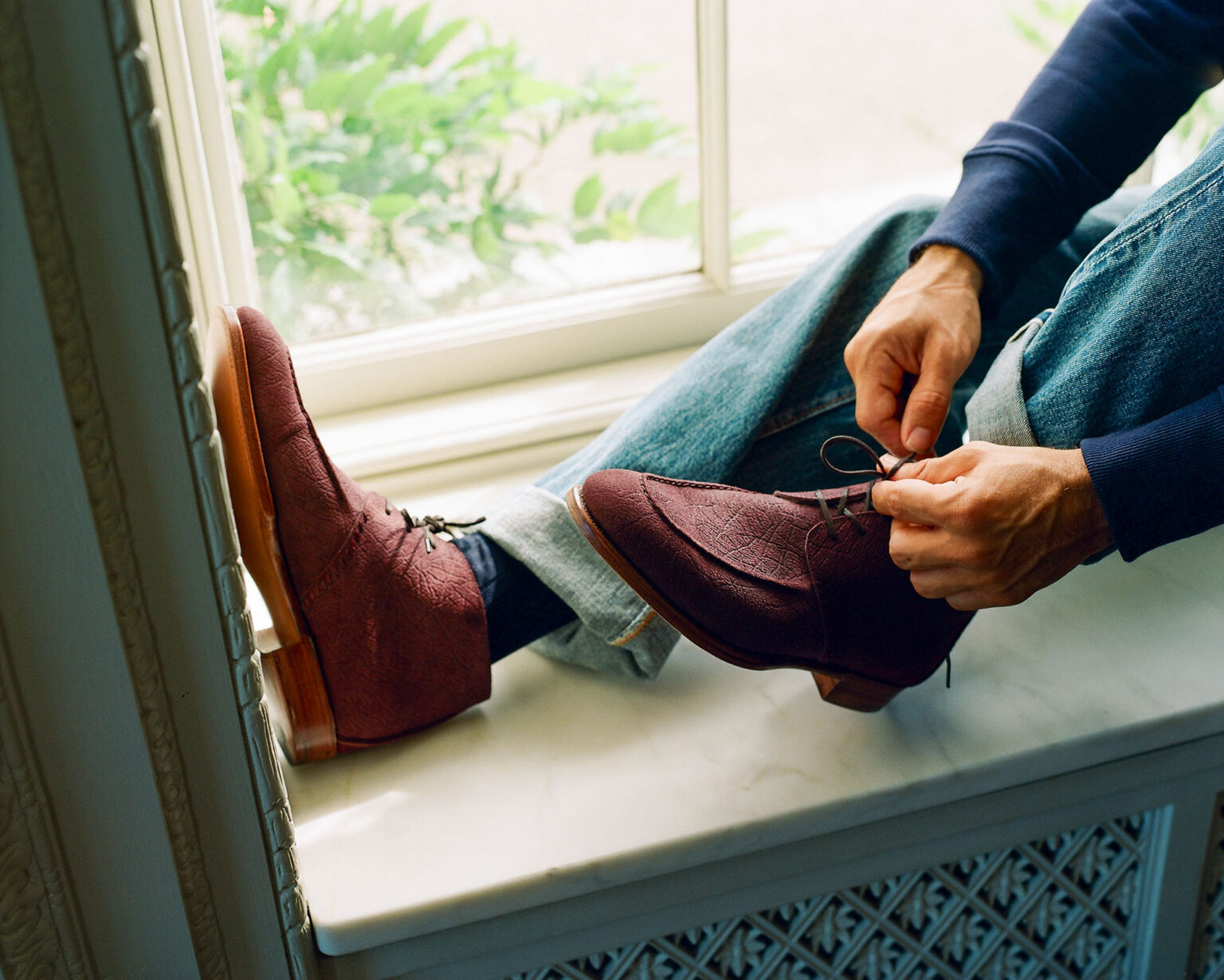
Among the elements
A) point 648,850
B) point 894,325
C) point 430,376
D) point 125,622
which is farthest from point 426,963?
point 430,376

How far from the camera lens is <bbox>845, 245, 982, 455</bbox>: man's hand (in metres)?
0.73

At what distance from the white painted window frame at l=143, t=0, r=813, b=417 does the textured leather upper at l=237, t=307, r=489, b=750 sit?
1.29 feet

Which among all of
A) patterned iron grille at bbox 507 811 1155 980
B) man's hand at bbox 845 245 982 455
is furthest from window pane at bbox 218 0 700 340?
patterned iron grille at bbox 507 811 1155 980

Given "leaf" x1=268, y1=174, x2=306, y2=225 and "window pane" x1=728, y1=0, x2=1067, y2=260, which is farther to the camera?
"window pane" x1=728, y1=0, x2=1067, y2=260

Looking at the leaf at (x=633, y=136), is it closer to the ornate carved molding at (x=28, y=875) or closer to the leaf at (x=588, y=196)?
the leaf at (x=588, y=196)

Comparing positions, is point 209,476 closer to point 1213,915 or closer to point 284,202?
point 284,202

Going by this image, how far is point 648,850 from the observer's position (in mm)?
663

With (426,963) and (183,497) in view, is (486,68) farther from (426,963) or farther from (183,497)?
(426,963)

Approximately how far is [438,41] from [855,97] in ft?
1.62

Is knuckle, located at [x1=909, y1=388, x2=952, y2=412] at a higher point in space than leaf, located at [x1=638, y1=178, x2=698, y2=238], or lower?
lower

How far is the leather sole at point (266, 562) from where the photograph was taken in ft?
2.02

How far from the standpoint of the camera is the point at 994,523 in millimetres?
610

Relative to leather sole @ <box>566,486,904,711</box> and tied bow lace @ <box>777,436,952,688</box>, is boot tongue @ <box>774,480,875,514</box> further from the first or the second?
leather sole @ <box>566,486,904,711</box>

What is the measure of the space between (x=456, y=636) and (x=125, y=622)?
25 cm
